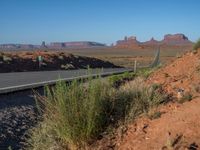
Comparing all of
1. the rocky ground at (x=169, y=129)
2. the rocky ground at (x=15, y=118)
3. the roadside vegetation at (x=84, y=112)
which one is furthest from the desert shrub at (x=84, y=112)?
the rocky ground at (x=15, y=118)

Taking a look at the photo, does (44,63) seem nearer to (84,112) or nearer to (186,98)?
(186,98)

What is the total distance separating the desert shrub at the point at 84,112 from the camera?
7527 millimetres

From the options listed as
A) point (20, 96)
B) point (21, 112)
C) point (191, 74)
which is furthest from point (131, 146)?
point (20, 96)

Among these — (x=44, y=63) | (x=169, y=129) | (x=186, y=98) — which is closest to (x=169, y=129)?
(x=169, y=129)

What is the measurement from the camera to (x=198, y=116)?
7.08 m

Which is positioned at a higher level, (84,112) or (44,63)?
(84,112)

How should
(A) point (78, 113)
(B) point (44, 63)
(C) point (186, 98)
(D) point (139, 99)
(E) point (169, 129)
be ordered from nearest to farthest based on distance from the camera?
(E) point (169, 129)
(A) point (78, 113)
(C) point (186, 98)
(D) point (139, 99)
(B) point (44, 63)

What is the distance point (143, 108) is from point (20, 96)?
9.56 meters

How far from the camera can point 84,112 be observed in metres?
7.66

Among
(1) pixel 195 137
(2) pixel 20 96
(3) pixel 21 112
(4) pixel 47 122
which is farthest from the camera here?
(2) pixel 20 96

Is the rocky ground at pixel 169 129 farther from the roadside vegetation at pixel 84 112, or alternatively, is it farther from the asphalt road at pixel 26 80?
the asphalt road at pixel 26 80

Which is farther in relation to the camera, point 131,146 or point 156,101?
point 156,101

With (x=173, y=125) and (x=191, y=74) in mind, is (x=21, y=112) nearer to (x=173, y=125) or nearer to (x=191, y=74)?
(x=191, y=74)

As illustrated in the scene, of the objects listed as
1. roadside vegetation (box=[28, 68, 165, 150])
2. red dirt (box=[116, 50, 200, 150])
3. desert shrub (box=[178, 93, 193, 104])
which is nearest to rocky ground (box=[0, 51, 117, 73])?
roadside vegetation (box=[28, 68, 165, 150])
